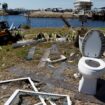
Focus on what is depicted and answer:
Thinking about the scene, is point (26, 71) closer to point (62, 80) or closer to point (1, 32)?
point (62, 80)

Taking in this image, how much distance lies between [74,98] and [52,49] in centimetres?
360

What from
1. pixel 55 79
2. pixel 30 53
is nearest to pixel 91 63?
pixel 55 79

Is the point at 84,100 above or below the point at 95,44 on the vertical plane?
below

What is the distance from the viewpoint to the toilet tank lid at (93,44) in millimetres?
5742

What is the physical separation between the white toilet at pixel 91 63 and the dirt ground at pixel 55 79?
171mm

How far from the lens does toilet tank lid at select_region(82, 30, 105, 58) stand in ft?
18.8

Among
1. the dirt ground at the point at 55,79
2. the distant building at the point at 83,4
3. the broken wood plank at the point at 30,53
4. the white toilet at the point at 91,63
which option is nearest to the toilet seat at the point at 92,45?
the white toilet at the point at 91,63

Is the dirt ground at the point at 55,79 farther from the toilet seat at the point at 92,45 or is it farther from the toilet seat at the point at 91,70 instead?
the toilet seat at the point at 92,45

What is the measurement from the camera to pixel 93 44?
5770 mm

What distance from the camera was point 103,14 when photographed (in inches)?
2191

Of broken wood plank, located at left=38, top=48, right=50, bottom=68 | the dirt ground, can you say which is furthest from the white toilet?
broken wood plank, located at left=38, top=48, right=50, bottom=68

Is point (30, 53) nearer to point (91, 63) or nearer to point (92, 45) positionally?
point (92, 45)

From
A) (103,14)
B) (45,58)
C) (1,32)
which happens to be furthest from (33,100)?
(103,14)

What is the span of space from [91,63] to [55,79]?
2.80ft
